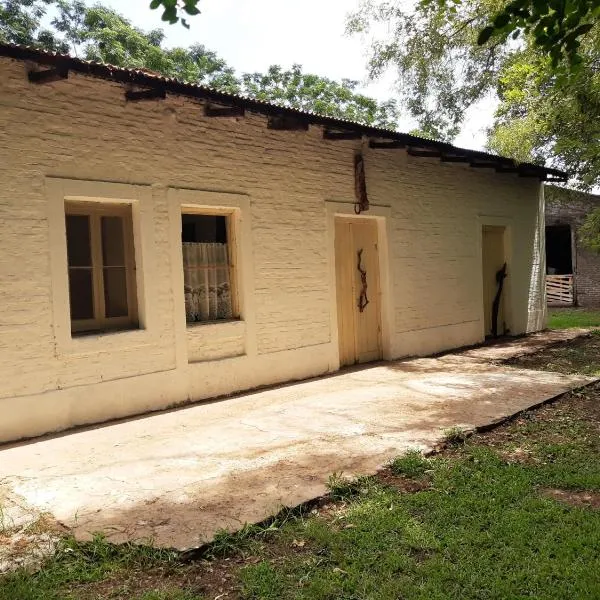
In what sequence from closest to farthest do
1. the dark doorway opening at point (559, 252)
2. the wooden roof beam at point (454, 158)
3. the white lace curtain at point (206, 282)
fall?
1. the white lace curtain at point (206, 282)
2. the wooden roof beam at point (454, 158)
3. the dark doorway opening at point (559, 252)

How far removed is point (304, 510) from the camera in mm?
3340

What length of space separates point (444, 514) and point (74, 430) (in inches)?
139

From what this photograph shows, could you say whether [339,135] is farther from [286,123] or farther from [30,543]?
[30,543]

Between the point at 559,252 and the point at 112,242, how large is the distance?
19.3 meters

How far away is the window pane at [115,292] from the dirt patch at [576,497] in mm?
4381

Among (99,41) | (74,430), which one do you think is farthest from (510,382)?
(99,41)

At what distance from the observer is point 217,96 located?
5910mm

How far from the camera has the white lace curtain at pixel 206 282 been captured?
6570 mm

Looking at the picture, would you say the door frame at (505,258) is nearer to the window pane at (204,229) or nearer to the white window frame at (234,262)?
the white window frame at (234,262)

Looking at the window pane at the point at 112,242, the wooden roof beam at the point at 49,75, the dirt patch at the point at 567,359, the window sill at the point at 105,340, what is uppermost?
the wooden roof beam at the point at 49,75

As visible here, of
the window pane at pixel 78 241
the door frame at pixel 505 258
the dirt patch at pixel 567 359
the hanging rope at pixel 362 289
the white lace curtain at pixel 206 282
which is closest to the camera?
the window pane at pixel 78 241

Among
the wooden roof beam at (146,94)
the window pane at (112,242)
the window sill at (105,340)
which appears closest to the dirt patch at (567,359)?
the window sill at (105,340)

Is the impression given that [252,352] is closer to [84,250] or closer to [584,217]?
[84,250]

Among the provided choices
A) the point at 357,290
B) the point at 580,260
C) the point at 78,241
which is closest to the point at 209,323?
the point at 78,241
